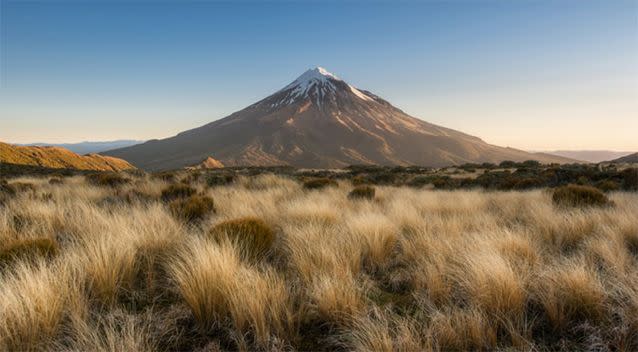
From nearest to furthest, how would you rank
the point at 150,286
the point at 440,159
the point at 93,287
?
the point at 93,287
the point at 150,286
the point at 440,159

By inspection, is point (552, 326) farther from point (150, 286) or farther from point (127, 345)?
point (150, 286)

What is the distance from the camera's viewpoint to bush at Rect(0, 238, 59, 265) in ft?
11.4

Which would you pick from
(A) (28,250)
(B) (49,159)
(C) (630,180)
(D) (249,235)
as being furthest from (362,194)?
(B) (49,159)

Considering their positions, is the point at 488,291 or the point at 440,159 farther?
the point at 440,159

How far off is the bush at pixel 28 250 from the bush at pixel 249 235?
71.5 inches

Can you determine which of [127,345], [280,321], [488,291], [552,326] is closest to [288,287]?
[280,321]

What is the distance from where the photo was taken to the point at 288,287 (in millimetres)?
2961

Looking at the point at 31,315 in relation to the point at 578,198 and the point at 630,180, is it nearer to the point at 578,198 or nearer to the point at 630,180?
the point at 578,198

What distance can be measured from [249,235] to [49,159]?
49.0m

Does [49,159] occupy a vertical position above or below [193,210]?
above

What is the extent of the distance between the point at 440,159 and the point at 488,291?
170 m

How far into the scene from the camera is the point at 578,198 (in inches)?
312

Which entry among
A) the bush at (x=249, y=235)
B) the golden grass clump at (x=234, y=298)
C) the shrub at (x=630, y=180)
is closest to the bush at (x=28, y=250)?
the bush at (x=249, y=235)

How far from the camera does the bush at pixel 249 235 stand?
161 inches
